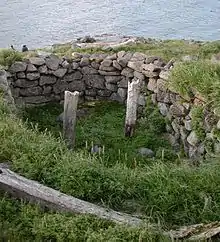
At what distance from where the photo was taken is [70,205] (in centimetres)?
453

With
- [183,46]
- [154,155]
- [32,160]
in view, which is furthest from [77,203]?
[183,46]

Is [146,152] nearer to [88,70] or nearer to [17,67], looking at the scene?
[88,70]

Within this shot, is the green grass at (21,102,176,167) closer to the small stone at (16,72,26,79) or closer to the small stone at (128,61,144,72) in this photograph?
the small stone at (16,72,26,79)

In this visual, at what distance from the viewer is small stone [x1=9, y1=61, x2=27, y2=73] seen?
354 inches

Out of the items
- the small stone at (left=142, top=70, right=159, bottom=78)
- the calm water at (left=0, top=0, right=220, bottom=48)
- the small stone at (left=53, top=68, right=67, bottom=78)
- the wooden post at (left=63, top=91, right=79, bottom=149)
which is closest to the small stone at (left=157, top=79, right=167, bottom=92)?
the small stone at (left=142, top=70, right=159, bottom=78)

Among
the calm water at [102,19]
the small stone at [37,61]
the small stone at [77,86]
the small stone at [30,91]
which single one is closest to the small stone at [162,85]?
the small stone at [77,86]

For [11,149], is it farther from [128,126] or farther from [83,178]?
[128,126]

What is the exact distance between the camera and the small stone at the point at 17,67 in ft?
29.5

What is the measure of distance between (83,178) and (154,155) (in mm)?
2753

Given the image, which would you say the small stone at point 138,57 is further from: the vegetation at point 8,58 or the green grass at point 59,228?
the green grass at point 59,228

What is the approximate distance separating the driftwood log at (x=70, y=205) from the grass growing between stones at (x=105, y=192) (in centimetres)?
9

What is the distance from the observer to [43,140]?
5.54 metres

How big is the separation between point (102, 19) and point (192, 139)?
11.3 meters

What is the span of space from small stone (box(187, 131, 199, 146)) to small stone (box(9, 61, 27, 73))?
10.3 ft
